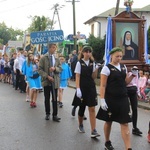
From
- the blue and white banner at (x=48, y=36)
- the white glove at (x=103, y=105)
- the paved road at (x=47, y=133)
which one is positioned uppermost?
the blue and white banner at (x=48, y=36)

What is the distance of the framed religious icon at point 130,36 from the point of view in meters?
13.3

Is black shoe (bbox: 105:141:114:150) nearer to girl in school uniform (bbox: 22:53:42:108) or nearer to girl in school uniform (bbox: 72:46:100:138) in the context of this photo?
girl in school uniform (bbox: 72:46:100:138)

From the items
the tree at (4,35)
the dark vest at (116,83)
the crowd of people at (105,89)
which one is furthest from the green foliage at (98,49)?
the tree at (4,35)

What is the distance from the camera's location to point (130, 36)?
13.7 meters

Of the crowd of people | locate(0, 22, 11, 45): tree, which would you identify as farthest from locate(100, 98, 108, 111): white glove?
locate(0, 22, 11, 45): tree

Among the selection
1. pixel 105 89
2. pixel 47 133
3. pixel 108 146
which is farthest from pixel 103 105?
pixel 47 133

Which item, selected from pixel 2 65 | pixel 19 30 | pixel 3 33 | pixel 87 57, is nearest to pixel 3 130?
pixel 87 57

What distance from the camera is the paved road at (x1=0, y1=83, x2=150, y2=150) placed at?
630 centimetres

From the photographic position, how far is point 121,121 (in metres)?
5.62

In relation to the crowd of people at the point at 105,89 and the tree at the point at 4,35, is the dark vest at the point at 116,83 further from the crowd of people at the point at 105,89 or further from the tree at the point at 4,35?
the tree at the point at 4,35

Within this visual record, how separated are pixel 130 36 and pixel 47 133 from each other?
7437 mm

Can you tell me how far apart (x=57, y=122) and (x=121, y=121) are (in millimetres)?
3022

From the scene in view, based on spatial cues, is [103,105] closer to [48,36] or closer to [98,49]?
[48,36]

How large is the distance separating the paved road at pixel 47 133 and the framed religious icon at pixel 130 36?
397 cm
